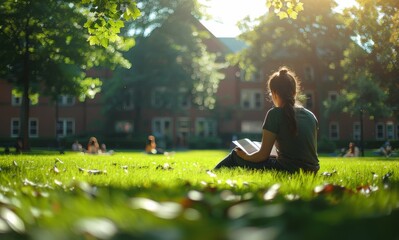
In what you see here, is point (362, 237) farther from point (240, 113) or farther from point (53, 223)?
point (240, 113)

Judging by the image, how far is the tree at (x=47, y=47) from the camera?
2025cm

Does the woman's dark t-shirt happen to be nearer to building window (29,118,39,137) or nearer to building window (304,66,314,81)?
building window (29,118,39,137)

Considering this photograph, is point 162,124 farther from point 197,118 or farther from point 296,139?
point 296,139

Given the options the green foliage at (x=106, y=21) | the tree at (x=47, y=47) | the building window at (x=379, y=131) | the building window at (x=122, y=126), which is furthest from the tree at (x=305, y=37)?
the green foliage at (x=106, y=21)

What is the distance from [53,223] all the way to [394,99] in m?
26.5

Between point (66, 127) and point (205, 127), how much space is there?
1476 centimetres

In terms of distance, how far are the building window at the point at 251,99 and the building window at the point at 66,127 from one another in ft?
62.0

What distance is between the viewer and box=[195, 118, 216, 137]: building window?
51594 millimetres

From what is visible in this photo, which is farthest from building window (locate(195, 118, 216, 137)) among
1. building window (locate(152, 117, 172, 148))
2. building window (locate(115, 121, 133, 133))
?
building window (locate(115, 121, 133, 133))

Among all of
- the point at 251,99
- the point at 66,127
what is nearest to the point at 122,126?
the point at 66,127

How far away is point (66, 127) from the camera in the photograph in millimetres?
49844

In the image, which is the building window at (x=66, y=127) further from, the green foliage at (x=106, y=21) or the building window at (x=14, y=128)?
the green foliage at (x=106, y=21)

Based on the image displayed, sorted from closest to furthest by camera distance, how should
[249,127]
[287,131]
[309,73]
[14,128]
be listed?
[287,131] < [14,128] < [249,127] < [309,73]

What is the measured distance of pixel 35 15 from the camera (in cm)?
2048
